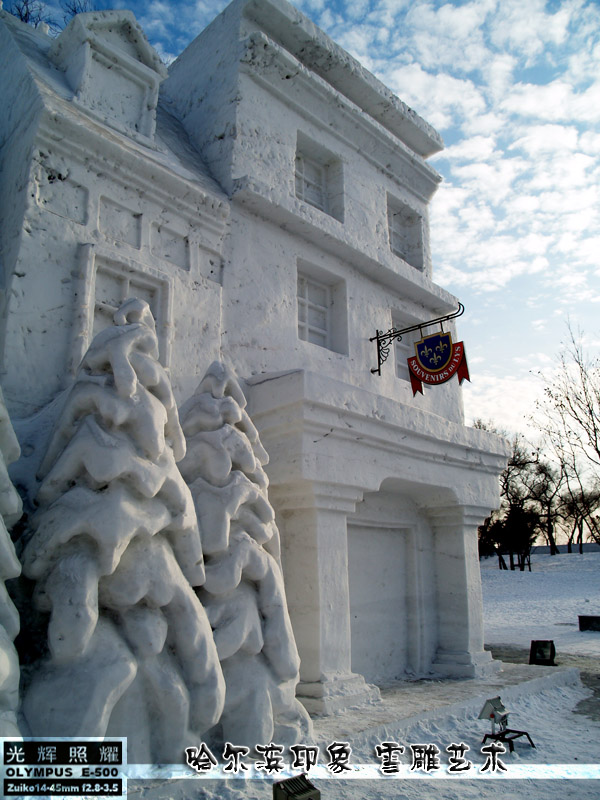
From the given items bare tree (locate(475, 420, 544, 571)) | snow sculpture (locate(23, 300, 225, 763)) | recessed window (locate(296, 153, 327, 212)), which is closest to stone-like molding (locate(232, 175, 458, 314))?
recessed window (locate(296, 153, 327, 212))

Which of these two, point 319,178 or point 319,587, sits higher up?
point 319,178

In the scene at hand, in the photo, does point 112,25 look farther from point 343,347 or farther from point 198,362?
point 343,347

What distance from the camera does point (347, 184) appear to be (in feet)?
28.0

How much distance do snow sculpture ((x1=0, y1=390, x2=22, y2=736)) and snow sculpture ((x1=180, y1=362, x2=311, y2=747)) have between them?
127 cm

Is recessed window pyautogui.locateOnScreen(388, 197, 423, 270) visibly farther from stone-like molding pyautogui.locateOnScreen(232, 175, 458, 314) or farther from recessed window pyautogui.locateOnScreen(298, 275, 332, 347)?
recessed window pyautogui.locateOnScreen(298, 275, 332, 347)

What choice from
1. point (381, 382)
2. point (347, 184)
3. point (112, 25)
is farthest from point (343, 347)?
point (112, 25)

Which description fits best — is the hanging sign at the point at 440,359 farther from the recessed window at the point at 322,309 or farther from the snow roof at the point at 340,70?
the snow roof at the point at 340,70

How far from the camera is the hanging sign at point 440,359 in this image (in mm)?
7590

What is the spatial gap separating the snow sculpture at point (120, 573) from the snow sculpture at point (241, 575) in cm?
33

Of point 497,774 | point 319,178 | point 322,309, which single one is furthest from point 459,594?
point 319,178

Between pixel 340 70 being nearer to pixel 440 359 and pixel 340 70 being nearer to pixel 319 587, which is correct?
pixel 440 359

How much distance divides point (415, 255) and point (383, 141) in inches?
70.4

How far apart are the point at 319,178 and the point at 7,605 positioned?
7.16 metres

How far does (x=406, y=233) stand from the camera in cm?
1002
